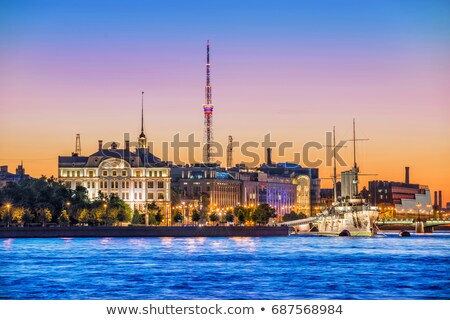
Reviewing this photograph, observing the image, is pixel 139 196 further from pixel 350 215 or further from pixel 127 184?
pixel 350 215

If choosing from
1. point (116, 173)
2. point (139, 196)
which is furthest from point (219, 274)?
point (116, 173)

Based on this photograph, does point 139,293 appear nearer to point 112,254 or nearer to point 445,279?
point 445,279

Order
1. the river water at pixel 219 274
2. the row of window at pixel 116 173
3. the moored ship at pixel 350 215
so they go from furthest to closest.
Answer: the row of window at pixel 116 173
the moored ship at pixel 350 215
the river water at pixel 219 274

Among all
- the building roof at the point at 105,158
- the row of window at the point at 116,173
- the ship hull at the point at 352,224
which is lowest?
the ship hull at the point at 352,224

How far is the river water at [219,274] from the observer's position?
49125 mm

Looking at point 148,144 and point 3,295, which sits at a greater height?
point 148,144

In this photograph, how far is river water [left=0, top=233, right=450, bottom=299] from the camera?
4912cm

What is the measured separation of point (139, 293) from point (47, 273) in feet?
37.8

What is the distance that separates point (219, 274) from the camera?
5931 cm

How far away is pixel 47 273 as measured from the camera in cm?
5925

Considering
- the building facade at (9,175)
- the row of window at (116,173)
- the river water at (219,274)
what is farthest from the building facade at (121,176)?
the river water at (219,274)

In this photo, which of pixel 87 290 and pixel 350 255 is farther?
pixel 350 255

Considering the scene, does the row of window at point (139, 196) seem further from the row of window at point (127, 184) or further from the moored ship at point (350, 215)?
the moored ship at point (350, 215)
